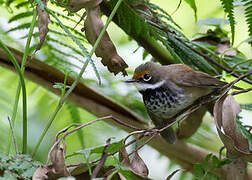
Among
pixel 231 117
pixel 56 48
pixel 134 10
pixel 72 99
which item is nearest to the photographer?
pixel 231 117

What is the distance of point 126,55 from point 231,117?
1813 millimetres

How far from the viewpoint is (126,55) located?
119 inches

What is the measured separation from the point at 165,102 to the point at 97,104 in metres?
0.31

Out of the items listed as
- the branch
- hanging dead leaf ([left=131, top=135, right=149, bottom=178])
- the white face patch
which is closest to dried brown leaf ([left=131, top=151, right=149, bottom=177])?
hanging dead leaf ([left=131, top=135, right=149, bottom=178])

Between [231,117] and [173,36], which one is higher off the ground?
[173,36]

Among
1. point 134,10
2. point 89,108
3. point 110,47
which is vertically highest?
point 134,10

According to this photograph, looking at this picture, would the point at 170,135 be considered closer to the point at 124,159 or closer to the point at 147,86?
the point at 147,86

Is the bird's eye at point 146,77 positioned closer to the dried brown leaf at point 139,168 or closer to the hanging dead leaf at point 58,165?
the dried brown leaf at point 139,168

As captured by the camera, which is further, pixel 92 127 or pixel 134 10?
pixel 92 127

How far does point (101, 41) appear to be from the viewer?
1337mm

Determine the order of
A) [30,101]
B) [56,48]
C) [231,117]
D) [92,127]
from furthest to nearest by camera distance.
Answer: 1. [30,101]
2. [92,127]
3. [56,48]
4. [231,117]

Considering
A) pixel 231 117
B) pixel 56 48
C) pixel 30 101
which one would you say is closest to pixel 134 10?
pixel 231 117

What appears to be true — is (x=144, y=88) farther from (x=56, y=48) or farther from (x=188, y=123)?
(x=56, y=48)

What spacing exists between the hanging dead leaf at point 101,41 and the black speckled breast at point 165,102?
525 millimetres
